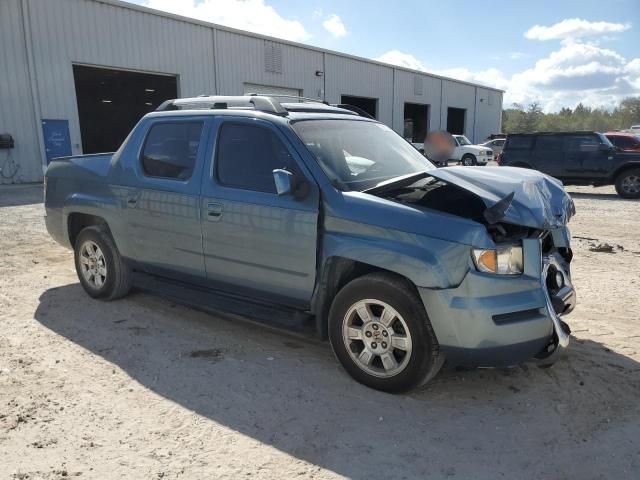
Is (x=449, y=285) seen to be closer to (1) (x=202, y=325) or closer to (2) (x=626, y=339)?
(2) (x=626, y=339)

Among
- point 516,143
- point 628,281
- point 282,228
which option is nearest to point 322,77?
point 516,143

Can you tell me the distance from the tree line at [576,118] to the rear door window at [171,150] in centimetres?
6705

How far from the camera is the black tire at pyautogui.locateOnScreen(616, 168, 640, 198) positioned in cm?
1424

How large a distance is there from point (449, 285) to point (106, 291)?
3.68 m

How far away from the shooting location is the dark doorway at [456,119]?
4166cm

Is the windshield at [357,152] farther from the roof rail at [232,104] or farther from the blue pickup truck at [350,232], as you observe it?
the roof rail at [232,104]

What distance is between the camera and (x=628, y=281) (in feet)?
19.6

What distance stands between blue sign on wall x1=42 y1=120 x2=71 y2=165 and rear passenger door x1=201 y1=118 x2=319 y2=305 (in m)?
14.6

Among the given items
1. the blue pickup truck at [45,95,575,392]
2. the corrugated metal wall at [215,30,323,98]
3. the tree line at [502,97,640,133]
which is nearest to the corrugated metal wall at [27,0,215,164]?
the corrugated metal wall at [215,30,323,98]

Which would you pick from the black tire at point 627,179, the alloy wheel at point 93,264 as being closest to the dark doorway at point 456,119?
the black tire at point 627,179

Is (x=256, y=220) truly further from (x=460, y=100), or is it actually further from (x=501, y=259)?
(x=460, y=100)

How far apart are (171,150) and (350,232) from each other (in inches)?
79.7

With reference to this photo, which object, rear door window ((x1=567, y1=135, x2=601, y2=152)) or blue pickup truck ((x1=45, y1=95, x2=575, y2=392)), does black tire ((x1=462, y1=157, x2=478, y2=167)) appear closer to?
rear door window ((x1=567, y1=135, x2=601, y2=152))

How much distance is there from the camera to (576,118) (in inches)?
3354
